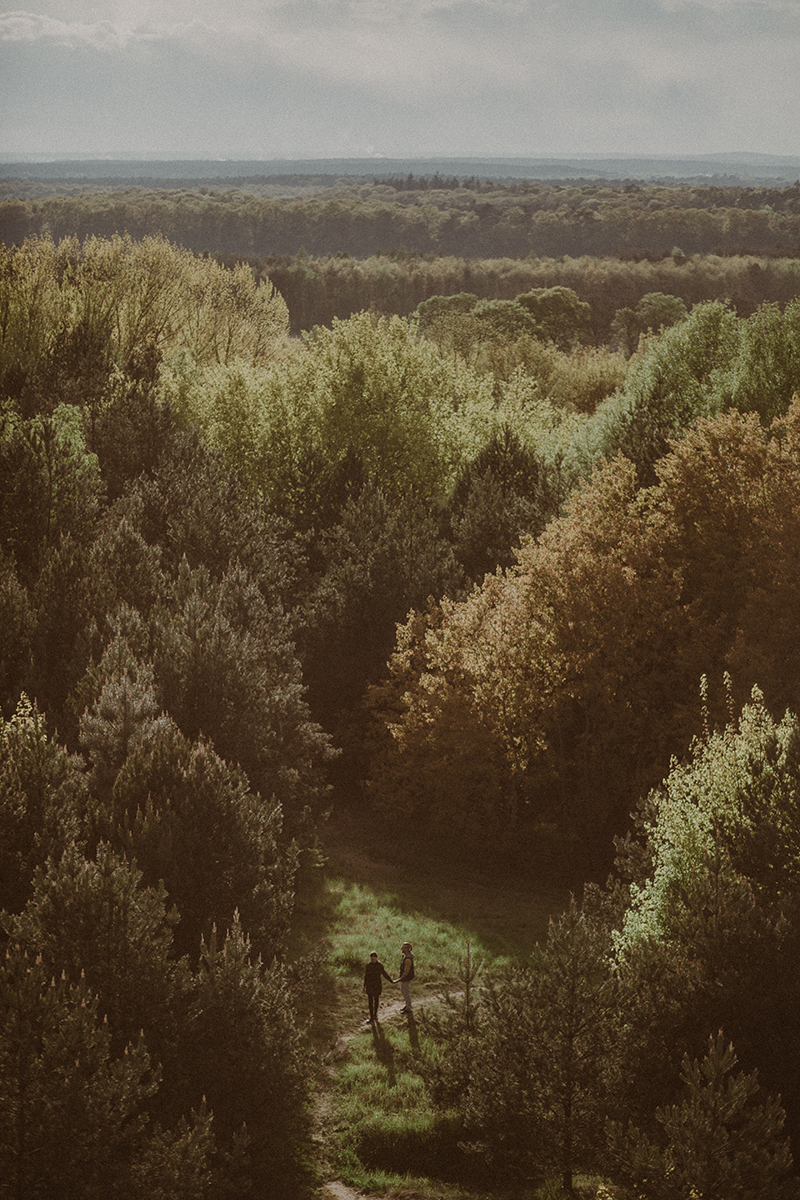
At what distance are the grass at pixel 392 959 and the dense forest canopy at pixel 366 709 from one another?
0.93 meters

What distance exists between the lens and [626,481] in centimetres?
3872

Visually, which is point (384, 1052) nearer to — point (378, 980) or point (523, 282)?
point (378, 980)

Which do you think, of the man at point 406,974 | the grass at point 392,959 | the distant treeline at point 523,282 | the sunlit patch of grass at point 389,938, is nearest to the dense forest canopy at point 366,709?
the grass at point 392,959

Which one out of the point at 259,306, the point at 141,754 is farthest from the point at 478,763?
the point at 259,306

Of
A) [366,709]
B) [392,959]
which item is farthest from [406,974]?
[366,709]

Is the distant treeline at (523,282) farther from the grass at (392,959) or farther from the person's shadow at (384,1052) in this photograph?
the person's shadow at (384,1052)

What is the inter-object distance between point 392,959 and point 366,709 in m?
15.7

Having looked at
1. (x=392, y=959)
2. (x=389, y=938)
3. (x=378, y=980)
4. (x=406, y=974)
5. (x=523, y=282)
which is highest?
(x=523, y=282)

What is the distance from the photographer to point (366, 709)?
40906 millimetres

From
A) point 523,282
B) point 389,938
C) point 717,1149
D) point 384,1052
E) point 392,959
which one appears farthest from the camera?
point 523,282

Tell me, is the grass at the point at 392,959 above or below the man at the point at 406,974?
below

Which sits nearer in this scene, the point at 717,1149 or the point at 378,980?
the point at 717,1149

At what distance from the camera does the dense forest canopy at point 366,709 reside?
16984 millimetres

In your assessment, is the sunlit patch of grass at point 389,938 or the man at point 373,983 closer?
the man at point 373,983
